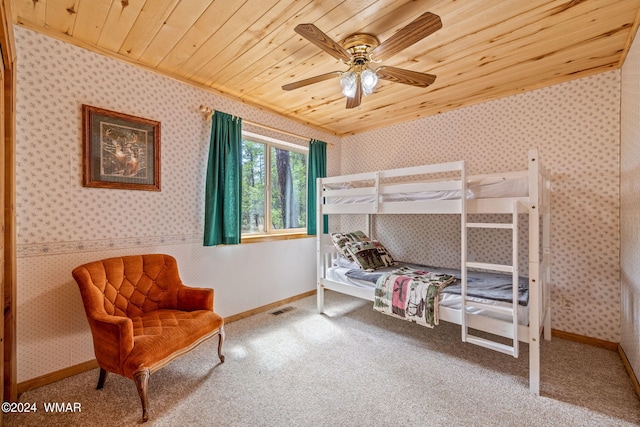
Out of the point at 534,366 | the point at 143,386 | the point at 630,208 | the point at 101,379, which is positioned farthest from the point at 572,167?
Result: the point at 101,379

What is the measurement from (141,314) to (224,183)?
141 cm

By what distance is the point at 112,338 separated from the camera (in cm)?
169

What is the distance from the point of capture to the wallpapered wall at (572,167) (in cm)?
248

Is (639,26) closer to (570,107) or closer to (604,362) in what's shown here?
(570,107)

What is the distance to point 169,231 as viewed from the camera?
266 cm

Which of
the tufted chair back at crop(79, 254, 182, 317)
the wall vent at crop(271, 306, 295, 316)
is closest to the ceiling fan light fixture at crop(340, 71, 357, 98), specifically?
the tufted chair back at crop(79, 254, 182, 317)

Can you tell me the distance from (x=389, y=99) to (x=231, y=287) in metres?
2.76

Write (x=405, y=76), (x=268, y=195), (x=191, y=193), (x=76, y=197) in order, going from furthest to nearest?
(x=268, y=195), (x=191, y=193), (x=76, y=197), (x=405, y=76)

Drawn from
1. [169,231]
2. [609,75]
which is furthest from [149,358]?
[609,75]

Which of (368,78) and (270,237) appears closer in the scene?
(368,78)

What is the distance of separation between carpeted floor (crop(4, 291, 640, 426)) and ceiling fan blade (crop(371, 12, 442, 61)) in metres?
2.25

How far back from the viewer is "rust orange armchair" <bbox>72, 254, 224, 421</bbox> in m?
1.68

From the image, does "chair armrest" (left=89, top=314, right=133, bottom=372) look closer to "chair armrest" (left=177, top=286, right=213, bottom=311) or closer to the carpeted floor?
the carpeted floor

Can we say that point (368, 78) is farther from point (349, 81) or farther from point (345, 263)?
point (345, 263)
